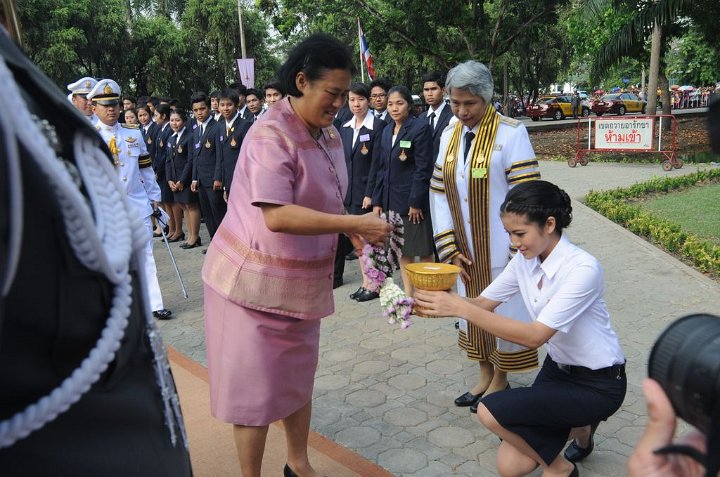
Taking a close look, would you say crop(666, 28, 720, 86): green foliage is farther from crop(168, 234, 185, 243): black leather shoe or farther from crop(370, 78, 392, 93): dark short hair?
crop(168, 234, 185, 243): black leather shoe

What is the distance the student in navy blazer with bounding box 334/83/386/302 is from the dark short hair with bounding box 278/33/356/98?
3.73 m

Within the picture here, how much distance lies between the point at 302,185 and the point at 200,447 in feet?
5.68

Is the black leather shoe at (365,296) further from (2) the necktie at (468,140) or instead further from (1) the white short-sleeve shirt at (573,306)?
(1) the white short-sleeve shirt at (573,306)

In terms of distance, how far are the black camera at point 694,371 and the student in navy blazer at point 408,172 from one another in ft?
15.5

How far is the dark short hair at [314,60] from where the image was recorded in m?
2.54

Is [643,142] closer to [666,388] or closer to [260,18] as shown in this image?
[666,388]

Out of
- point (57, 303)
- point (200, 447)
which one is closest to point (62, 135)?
point (57, 303)

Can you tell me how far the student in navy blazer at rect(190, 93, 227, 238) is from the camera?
834cm

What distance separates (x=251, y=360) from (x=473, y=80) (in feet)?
6.04

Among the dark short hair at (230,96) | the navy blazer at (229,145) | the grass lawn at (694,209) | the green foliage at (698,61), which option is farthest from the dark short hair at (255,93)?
the green foliage at (698,61)

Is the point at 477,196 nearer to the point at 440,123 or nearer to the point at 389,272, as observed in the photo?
the point at 389,272

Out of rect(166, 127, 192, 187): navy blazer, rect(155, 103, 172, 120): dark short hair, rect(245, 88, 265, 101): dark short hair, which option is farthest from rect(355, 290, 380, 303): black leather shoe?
rect(155, 103, 172, 120): dark short hair

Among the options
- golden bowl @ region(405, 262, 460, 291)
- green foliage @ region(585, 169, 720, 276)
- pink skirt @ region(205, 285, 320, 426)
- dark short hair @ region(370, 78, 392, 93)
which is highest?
dark short hair @ region(370, 78, 392, 93)

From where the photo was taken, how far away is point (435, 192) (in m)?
3.94
